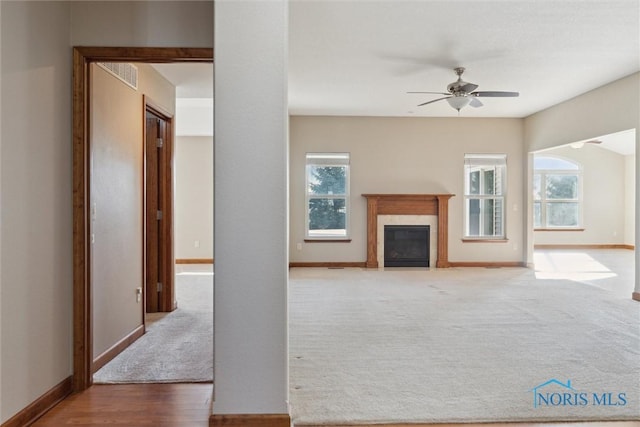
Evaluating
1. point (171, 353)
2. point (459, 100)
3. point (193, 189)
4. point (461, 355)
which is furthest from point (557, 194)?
point (171, 353)

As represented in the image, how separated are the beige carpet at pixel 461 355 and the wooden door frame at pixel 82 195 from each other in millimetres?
1362

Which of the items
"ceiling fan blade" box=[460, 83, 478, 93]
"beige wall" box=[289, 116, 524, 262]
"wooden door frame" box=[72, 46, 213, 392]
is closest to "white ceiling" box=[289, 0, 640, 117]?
"ceiling fan blade" box=[460, 83, 478, 93]

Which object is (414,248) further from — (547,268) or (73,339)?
(73,339)

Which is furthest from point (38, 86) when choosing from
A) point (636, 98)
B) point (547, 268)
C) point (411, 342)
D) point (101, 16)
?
point (547, 268)

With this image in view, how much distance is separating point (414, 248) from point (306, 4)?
5.42 meters

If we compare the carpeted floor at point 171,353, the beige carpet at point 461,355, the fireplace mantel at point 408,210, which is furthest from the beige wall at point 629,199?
the carpeted floor at point 171,353

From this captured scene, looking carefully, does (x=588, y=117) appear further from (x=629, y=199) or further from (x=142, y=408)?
(x=142, y=408)

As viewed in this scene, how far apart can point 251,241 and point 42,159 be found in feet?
4.29

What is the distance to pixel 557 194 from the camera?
1096 centimetres

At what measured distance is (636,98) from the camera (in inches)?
204

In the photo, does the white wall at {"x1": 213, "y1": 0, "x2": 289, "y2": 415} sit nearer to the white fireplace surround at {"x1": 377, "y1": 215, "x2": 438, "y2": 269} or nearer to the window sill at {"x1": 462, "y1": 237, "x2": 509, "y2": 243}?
the white fireplace surround at {"x1": 377, "y1": 215, "x2": 438, "y2": 269}

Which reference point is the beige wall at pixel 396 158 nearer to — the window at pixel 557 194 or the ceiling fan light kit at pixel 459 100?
the ceiling fan light kit at pixel 459 100

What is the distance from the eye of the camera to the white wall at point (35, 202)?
204 cm

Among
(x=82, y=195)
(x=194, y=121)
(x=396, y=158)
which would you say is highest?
(x=194, y=121)
